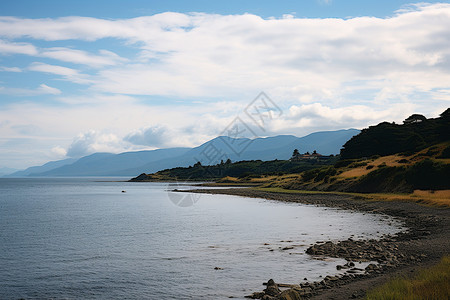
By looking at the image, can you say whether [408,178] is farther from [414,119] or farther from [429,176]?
[414,119]

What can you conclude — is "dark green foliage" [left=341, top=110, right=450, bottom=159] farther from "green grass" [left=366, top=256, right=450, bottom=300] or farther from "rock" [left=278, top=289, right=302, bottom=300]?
"rock" [left=278, top=289, right=302, bottom=300]

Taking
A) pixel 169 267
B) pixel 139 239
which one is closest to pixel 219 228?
pixel 139 239

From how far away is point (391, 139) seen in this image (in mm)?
122812

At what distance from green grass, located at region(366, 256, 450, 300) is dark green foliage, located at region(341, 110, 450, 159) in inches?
3845

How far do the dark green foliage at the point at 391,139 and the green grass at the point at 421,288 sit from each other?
320 feet

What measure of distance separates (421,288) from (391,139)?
386 feet

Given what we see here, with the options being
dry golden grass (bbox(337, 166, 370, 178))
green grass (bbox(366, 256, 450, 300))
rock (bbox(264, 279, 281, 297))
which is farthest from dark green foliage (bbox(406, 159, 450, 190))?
rock (bbox(264, 279, 281, 297))

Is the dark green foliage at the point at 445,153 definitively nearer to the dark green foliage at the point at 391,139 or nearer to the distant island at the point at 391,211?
the distant island at the point at 391,211

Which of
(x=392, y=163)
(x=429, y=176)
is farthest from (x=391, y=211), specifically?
(x=392, y=163)

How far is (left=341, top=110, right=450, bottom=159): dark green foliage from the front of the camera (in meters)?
111

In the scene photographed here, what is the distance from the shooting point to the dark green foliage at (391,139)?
363 feet

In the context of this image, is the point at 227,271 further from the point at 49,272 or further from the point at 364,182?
the point at 364,182

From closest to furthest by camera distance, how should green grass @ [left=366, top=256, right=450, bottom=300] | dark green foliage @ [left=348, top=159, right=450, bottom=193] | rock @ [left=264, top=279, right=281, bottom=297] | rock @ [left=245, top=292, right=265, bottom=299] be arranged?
green grass @ [left=366, top=256, right=450, bottom=300] < rock @ [left=264, top=279, right=281, bottom=297] < rock @ [left=245, top=292, right=265, bottom=299] < dark green foliage @ [left=348, top=159, right=450, bottom=193]

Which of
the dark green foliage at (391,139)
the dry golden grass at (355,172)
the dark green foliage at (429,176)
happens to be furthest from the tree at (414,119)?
the dark green foliage at (429,176)
